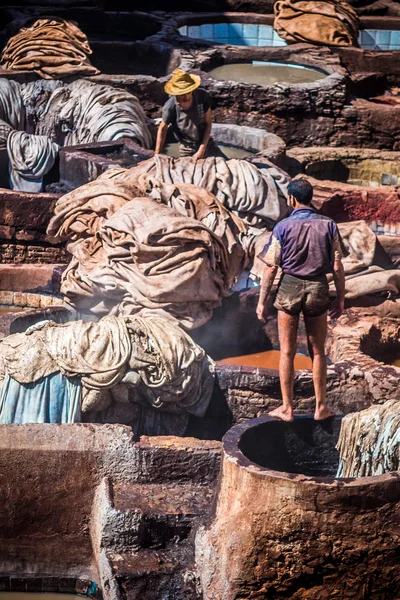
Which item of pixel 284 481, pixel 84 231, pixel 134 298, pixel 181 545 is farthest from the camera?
pixel 84 231

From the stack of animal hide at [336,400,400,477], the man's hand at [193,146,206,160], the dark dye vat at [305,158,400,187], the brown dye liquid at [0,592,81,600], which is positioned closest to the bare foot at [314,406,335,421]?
the stack of animal hide at [336,400,400,477]

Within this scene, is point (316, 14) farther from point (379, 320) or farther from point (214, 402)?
point (214, 402)

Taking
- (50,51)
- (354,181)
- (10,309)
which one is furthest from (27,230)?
(50,51)

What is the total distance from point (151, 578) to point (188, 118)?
6.40m

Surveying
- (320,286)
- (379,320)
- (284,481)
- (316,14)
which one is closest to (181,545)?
(284,481)

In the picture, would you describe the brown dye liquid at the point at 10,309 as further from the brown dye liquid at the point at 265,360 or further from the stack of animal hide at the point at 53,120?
the stack of animal hide at the point at 53,120

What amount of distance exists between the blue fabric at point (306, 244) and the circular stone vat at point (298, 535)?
1318 mm

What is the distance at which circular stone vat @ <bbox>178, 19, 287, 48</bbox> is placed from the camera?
73.7 feet

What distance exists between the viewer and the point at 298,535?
26.5ft

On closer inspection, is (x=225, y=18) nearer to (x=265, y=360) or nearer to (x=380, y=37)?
(x=380, y=37)

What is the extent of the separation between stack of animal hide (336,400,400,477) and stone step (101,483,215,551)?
91 cm

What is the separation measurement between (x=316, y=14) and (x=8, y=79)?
5.69 meters

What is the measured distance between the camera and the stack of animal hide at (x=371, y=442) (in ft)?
27.9

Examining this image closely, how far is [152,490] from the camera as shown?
357 inches
